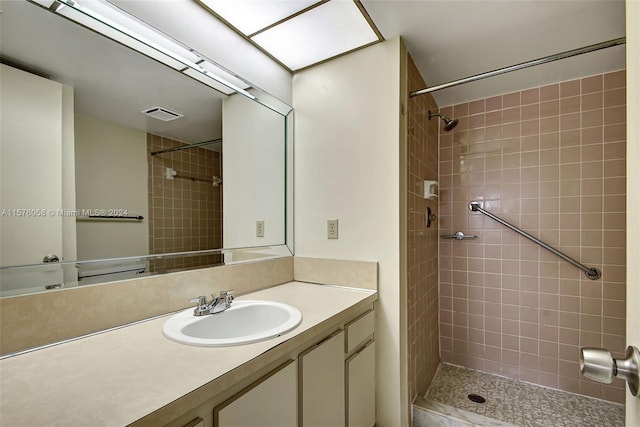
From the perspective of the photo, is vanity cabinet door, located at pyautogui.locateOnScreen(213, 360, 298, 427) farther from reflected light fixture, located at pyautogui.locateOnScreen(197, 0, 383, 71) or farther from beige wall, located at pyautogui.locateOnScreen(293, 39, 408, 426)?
reflected light fixture, located at pyautogui.locateOnScreen(197, 0, 383, 71)

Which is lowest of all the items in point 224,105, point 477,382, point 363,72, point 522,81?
point 477,382

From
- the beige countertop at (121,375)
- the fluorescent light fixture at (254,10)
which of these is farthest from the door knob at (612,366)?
Answer: the fluorescent light fixture at (254,10)

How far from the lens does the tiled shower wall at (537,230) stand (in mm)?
1861

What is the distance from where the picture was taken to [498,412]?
5.62 feet

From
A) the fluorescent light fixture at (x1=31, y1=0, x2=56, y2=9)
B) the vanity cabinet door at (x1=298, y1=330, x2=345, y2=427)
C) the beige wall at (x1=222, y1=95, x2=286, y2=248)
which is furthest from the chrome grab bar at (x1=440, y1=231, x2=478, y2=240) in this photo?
the fluorescent light fixture at (x1=31, y1=0, x2=56, y2=9)

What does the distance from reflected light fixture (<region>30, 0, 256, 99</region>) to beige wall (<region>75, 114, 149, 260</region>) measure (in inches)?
12.1

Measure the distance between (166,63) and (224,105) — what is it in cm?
31

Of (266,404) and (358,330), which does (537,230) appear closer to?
(358,330)

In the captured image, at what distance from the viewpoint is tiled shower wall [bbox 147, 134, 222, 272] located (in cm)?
114

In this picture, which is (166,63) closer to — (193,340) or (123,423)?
(193,340)

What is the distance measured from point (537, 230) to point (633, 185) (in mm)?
1846

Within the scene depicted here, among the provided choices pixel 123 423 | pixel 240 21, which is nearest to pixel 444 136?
pixel 240 21

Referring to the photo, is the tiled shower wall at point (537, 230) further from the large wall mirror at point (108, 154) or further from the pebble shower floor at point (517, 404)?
the large wall mirror at point (108, 154)

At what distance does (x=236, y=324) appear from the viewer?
1.21 metres
